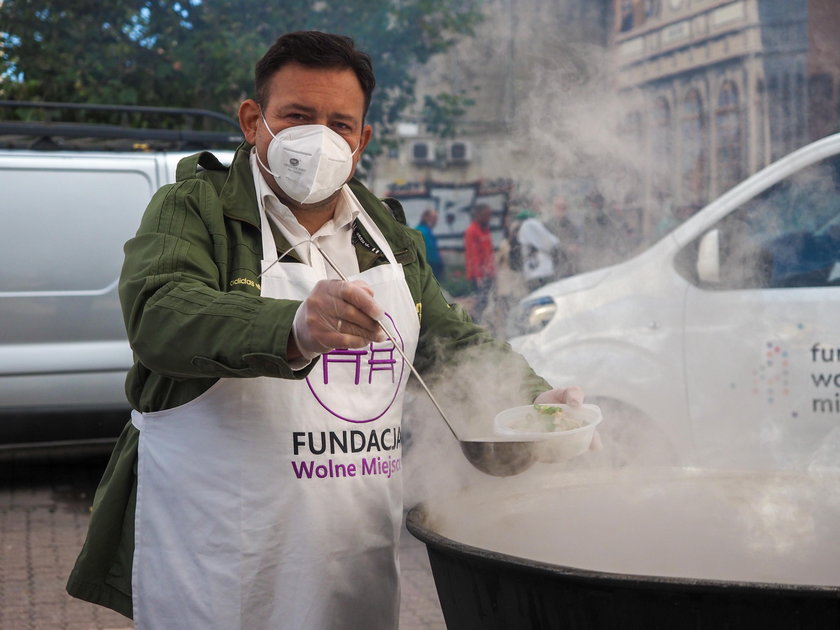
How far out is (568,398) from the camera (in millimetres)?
2242

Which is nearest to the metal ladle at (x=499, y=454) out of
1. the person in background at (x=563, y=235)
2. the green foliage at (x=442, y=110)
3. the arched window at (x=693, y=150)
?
the person in background at (x=563, y=235)

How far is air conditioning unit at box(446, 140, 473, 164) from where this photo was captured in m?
22.9

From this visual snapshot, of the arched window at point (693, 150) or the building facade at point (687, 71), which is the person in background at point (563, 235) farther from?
the arched window at point (693, 150)

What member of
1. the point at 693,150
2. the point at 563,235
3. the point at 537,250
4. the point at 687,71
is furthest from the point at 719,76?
the point at 563,235

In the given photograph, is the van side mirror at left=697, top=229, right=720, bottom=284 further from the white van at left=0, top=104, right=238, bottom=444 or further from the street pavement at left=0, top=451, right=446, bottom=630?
the white van at left=0, top=104, right=238, bottom=444

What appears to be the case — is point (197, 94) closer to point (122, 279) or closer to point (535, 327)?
point (535, 327)

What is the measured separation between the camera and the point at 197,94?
10188 millimetres

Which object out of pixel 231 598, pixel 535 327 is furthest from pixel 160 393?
pixel 535 327

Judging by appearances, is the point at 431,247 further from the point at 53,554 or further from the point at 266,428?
the point at 266,428

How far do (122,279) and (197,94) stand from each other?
880cm

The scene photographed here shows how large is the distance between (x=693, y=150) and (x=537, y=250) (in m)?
3.90

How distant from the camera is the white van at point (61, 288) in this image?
5730 millimetres

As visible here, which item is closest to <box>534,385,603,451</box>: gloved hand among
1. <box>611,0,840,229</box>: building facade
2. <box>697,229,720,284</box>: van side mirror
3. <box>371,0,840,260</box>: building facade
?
<box>697,229,720,284</box>: van side mirror

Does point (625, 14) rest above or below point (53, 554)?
above
